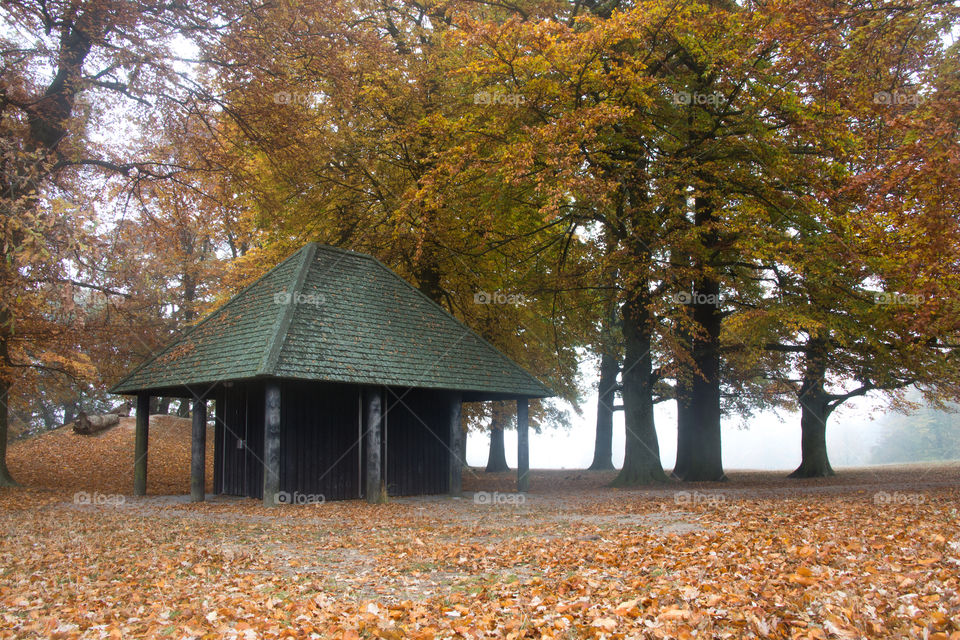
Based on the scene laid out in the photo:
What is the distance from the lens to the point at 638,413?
70.0ft

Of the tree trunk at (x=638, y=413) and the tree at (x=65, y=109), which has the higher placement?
the tree at (x=65, y=109)

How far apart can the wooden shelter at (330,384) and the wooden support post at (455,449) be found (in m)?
0.04

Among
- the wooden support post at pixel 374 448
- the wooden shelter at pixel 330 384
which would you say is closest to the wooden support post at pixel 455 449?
the wooden shelter at pixel 330 384

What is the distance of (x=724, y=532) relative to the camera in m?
9.12

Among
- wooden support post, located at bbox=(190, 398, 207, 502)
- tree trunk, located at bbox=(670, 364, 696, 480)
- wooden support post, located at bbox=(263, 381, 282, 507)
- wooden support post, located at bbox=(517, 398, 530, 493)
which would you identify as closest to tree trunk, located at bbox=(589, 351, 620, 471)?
tree trunk, located at bbox=(670, 364, 696, 480)

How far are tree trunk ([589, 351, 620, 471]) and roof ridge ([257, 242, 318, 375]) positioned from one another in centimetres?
1753

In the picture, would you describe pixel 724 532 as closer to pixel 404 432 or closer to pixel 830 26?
pixel 830 26

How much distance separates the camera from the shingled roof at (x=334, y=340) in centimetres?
1523

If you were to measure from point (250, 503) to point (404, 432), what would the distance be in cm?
419

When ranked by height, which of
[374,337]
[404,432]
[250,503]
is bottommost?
[250,503]

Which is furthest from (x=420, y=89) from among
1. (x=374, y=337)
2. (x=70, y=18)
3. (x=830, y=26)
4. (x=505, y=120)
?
(x=830, y=26)

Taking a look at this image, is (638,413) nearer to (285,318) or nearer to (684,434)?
(684,434)

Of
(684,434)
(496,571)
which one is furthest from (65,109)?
(684,434)

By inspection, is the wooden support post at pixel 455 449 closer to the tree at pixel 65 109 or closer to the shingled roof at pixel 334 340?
the shingled roof at pixel 334 340
